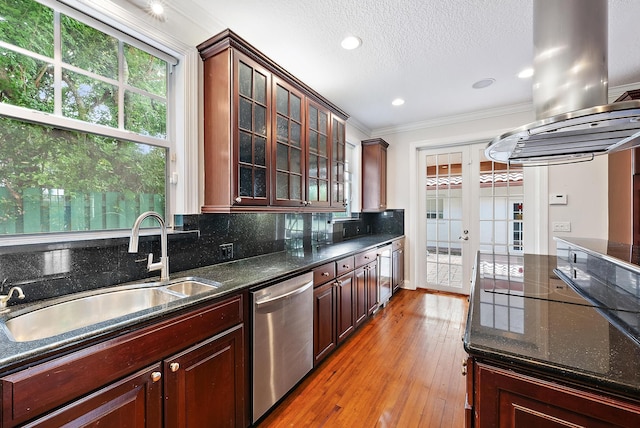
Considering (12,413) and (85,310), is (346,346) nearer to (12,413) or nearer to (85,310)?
(85,310)

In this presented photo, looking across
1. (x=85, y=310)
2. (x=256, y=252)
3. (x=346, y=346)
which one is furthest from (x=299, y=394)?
(x=85, y=310)

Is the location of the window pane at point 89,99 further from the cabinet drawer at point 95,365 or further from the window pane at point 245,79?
the cabinet drawer at point 95,365

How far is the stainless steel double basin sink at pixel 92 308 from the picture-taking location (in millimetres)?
1126

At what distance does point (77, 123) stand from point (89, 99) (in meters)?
0.18

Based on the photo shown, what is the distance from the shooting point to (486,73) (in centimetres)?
279

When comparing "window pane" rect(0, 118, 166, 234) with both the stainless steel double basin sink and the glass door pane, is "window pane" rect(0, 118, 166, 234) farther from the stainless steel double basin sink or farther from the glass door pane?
the glass door pane

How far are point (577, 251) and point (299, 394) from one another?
86.6 inches

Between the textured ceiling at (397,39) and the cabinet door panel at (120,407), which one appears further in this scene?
the textured ceiling at (397,39)

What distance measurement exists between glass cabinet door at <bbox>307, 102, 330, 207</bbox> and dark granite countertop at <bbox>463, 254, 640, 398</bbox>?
5.25 ft

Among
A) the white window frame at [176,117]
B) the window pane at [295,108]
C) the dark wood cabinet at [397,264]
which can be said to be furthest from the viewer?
the dark wood cabinet at [397,264]

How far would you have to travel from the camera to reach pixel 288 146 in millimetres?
2293

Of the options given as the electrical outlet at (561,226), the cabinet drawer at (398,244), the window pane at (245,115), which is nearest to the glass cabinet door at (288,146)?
the window pane at (245,115)

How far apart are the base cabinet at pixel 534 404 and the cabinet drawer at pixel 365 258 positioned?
194 centimetres

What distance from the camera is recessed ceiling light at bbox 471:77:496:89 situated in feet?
9.63
